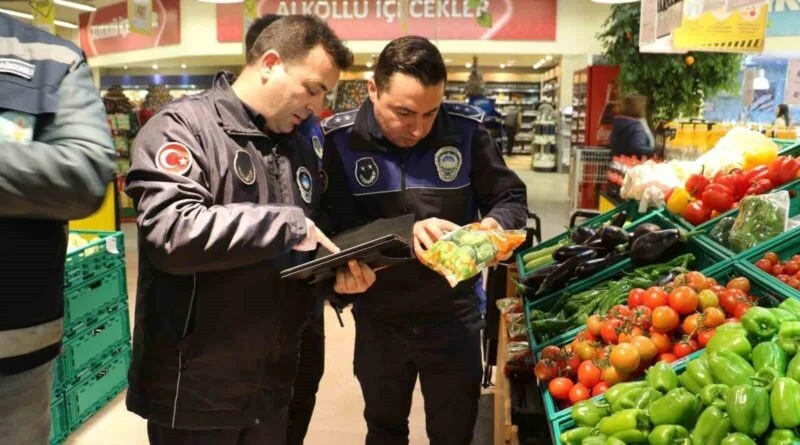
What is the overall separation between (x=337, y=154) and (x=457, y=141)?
0.43m

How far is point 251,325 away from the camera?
5.59ft

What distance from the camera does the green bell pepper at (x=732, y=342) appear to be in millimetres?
1562

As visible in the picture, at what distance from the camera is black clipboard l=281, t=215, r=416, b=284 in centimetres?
160

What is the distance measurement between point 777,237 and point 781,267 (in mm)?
169

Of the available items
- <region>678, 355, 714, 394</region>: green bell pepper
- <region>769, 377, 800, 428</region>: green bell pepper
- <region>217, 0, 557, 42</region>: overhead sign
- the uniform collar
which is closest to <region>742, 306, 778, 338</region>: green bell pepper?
<region>678, 355, 714, 394</region>: green bell pepper

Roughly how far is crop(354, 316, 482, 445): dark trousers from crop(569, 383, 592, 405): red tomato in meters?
0.57

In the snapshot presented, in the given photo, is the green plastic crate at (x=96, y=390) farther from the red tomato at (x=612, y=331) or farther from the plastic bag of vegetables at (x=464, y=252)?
the red tomato at (x=612, y=331)

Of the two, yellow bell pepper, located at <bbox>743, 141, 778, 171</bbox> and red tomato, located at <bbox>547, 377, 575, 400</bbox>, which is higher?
yellow bell pepper, located at <bbox>743, 141, 778, 171</bbox>

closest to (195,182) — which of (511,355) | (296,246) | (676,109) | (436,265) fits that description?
(296,246)

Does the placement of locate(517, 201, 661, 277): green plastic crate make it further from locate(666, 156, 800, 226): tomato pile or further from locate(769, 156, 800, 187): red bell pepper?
locate(769, 156, 800, 187): red bell pepper

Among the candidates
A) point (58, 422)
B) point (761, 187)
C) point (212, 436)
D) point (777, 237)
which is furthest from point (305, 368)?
point (761, 187)

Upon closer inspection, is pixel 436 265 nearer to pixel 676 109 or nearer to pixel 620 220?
pixel 620 220

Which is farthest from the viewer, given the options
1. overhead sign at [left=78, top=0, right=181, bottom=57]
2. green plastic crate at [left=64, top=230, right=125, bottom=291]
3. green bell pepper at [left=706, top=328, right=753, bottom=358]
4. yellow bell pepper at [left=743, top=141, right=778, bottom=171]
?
overhead sign at [left=78, top=0, right=181, bottom=57]

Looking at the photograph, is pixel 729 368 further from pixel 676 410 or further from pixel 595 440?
pixel 595 440
